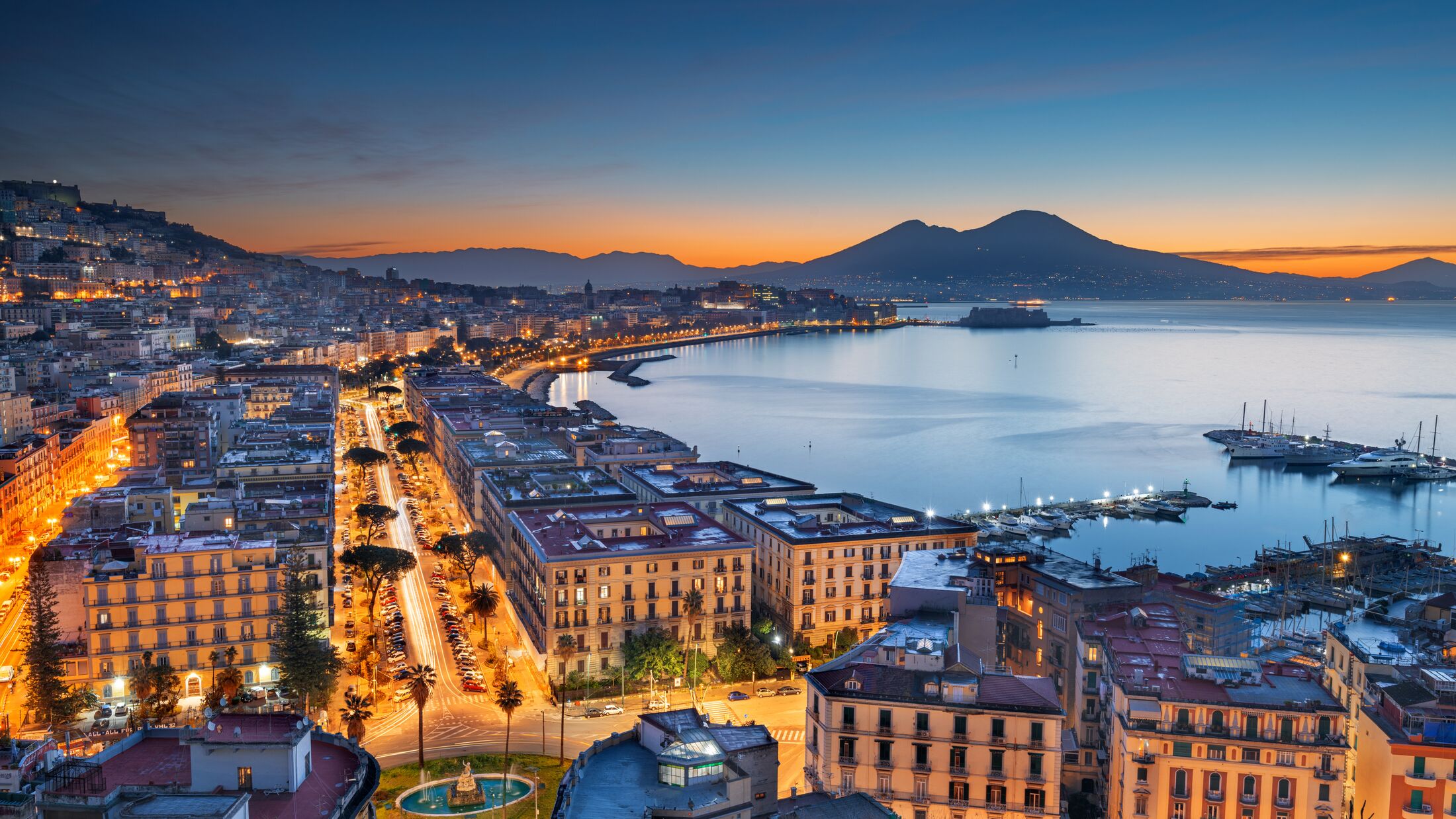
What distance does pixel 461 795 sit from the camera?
16422 millimetres

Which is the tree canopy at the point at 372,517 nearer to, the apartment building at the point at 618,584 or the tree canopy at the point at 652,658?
the apartment building at the point at 618,584

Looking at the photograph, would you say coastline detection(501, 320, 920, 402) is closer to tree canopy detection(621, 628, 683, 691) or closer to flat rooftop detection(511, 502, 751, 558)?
flat rooftop detection(511, 502, 751, 558)

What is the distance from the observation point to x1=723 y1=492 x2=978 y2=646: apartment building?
2503cm

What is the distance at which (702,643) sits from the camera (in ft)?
76.8

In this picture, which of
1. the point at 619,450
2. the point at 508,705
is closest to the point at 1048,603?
the point at 508,705

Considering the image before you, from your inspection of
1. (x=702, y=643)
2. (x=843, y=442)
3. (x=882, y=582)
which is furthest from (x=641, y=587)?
(x=843, y=442)

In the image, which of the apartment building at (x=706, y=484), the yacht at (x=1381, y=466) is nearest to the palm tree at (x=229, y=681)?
the apartment building at (x=706, y=484)

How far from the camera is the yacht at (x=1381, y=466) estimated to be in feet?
179

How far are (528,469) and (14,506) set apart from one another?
57.2 ft

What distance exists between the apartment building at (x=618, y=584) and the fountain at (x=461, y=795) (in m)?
3.88

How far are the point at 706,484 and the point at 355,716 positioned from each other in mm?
16067

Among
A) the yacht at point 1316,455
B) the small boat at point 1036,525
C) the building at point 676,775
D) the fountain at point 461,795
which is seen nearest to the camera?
the building at point 676,775

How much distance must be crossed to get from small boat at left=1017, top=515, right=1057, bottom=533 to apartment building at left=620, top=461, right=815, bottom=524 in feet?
41.7

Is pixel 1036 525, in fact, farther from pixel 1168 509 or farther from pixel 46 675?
pixel 46 675
